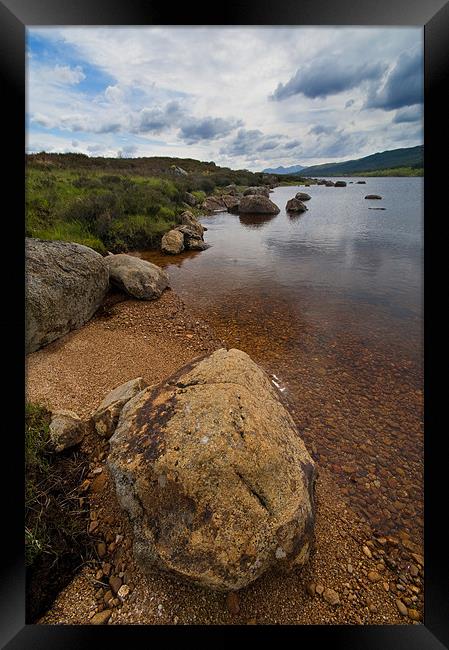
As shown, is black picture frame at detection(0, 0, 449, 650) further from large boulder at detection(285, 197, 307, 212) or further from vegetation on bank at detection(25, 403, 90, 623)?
large boulder at detection(285, 197, 307, 212)

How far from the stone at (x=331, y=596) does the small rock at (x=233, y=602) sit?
0.58m

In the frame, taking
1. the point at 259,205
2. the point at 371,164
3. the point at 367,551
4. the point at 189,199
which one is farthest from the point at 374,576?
the point at 371,164

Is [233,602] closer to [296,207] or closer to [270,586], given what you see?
[270,586]

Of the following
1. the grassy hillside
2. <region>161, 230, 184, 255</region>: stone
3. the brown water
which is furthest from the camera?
<region>161, 230, 184, 255</region>: stone

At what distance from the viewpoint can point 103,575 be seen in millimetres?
2160

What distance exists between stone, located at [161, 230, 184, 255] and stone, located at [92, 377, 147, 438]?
8748mm

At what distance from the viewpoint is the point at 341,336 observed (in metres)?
6.32

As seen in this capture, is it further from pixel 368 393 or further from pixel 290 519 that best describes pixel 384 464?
pixel 290 519

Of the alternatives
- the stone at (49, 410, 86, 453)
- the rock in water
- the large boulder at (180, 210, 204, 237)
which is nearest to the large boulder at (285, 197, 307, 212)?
the large boulder at (180, 210, 204, 237)

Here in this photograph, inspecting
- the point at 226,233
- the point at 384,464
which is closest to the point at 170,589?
the point at 384,464

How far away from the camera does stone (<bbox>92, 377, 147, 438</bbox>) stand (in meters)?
3.15

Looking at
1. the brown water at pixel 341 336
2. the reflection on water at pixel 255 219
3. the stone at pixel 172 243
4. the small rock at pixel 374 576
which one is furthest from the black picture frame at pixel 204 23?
the reflection on water at pixel 255 219

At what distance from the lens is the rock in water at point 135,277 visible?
7047 millimetres
